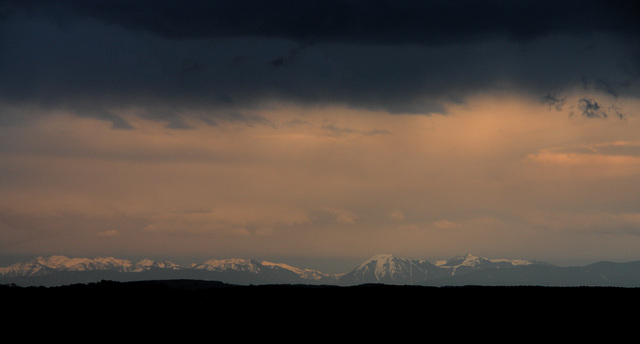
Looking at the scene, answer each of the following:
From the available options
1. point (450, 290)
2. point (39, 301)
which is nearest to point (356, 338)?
point (450, 290)

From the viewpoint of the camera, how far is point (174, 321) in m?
71.4

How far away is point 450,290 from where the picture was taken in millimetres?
90312

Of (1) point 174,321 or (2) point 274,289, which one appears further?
(2) point 274,289

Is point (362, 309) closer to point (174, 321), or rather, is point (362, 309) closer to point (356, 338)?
point (356, 338)

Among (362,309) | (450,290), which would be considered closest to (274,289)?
(362,309)

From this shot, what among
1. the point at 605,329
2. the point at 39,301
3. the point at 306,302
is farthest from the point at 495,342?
the point at 39,301

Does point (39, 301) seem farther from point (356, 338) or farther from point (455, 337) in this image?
point (455, 337)

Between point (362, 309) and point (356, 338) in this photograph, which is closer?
→ point (356, 338)

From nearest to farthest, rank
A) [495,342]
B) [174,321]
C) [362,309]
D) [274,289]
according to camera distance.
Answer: [495,342] < [174,321] < [362,309] < [274,289]

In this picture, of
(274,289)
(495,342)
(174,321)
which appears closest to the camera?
(495,342)

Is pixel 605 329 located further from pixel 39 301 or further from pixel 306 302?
pixel 39 301

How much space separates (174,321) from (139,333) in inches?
185

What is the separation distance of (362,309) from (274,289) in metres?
15.4

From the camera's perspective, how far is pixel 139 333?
6744cm
